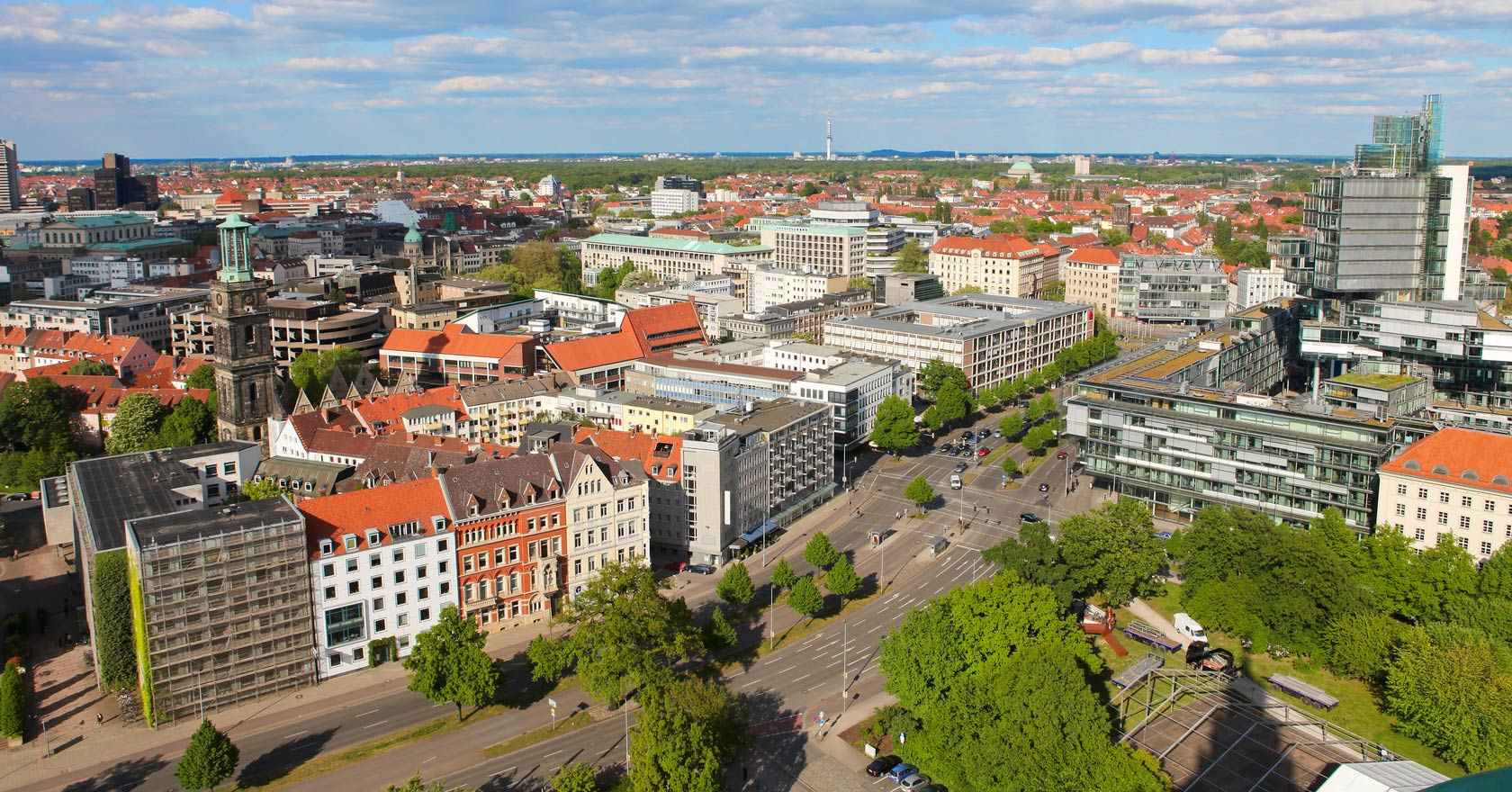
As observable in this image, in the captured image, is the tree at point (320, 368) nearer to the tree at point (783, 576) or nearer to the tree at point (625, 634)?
the tree at point (783, 576)

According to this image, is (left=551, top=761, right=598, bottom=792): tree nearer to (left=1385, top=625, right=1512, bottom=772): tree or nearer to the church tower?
(left=1385, top=625, right=1512, bottom=772): tree

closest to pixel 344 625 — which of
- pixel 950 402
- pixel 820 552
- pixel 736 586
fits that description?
pixel 736 586

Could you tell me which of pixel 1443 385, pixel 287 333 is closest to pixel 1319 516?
pixel 1443 385

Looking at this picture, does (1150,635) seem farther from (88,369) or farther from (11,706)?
(88,369)

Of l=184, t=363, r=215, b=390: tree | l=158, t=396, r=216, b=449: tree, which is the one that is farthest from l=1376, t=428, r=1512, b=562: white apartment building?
l=184, t=363, r=215, b=390: tree

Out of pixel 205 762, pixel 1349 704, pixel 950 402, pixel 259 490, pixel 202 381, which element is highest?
pixel 202 381

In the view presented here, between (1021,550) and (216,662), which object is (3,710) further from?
(1021,550)
